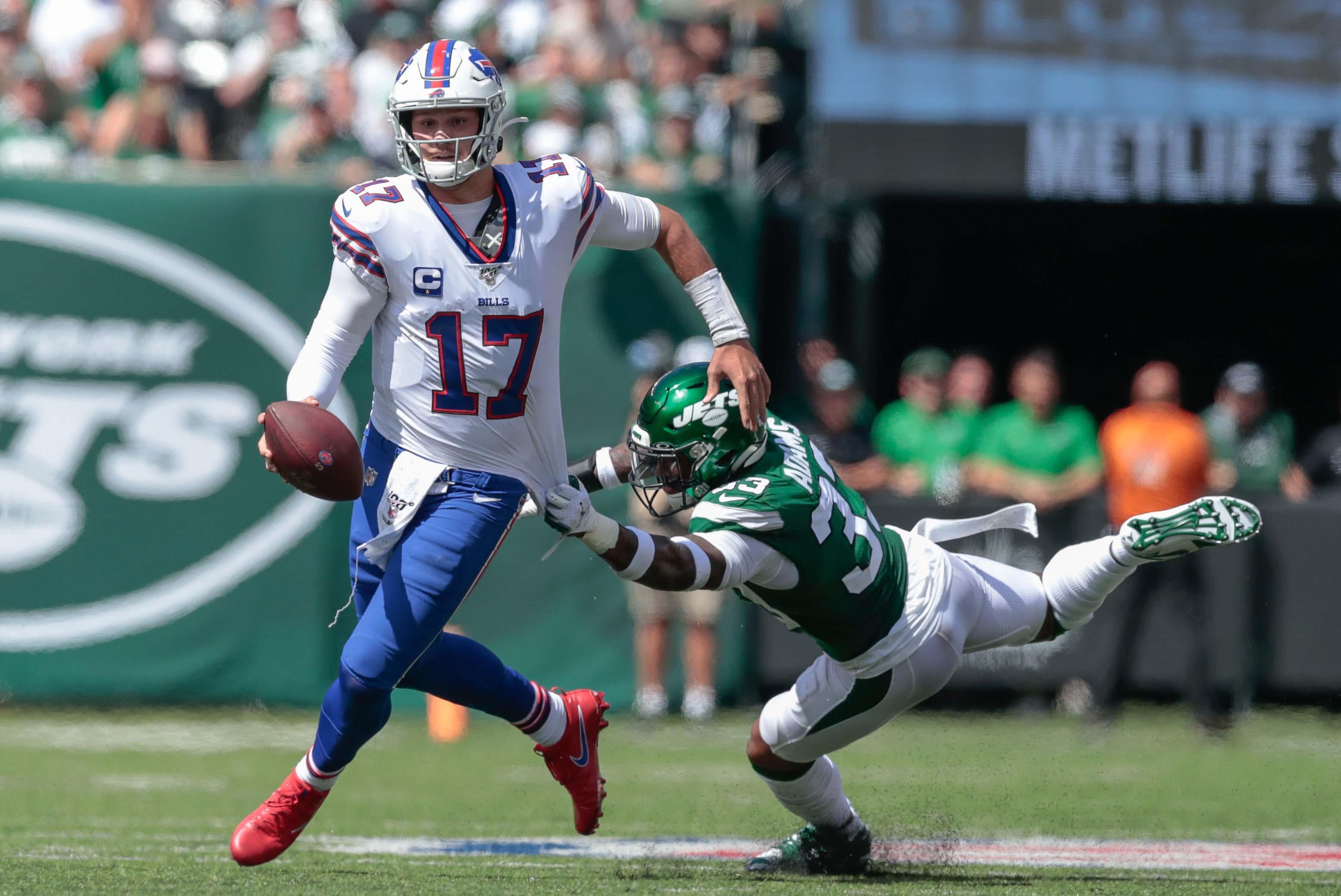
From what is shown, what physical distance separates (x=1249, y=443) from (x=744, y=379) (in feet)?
19.3

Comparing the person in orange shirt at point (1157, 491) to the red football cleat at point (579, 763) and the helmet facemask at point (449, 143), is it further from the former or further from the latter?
the helmet facemask at point (449, 143)

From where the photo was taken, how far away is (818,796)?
17.4ft

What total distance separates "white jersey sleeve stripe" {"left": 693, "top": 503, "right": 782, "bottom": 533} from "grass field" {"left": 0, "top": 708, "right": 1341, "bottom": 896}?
0.98 meters

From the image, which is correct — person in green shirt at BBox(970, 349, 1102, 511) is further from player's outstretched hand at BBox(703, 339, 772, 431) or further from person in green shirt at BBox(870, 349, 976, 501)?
player's outstretched hand at BBox(703, 339, 772, 431)

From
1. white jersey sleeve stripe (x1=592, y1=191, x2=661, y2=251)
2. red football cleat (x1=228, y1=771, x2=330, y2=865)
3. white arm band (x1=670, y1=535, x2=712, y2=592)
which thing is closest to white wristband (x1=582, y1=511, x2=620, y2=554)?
white arm band (x1=670, y1=535, x2=712, y2=592)

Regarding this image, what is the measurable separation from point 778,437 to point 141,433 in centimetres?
520

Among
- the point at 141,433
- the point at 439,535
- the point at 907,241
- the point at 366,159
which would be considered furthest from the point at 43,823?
the point at 907,241

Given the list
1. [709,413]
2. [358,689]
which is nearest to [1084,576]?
[709,413]

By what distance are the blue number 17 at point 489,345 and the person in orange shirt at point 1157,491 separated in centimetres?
505

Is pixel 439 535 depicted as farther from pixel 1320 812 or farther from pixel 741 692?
pixel 741 692

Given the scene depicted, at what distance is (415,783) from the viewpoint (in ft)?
24.4

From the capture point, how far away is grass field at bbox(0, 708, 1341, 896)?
200 inches

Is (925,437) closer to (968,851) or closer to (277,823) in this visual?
(968,851)

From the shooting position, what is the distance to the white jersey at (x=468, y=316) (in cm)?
484
